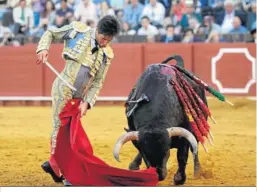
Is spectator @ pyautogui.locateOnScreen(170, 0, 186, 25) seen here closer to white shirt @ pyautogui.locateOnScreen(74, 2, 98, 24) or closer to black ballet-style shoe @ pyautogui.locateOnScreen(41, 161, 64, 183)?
white shirt @ pyautogui.locateOnScreen(74, 2, 98, 24)

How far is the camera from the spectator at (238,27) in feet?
42.5

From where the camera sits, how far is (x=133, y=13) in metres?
13.4

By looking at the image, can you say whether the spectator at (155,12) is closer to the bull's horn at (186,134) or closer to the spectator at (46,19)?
the spectator at (46,19)

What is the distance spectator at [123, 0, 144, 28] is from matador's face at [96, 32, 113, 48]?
7.35 meters

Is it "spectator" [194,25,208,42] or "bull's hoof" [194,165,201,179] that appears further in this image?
"spectator" [194,25,208,42]

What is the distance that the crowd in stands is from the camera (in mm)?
13125

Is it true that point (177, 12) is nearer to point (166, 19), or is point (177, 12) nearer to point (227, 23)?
point (166, 19)

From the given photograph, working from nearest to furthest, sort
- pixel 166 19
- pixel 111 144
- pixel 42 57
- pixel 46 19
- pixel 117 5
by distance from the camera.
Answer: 1. pixel 42 57
2. pixel 111 144
3. pixel 166 19
4. pixel 117 5
5. pixel 46 19

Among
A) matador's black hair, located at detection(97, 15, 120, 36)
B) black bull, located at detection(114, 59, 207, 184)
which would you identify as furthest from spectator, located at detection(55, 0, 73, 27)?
matador's black hair, located at detection(97, 15, 120, 36)

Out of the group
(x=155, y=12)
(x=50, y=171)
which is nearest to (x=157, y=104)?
(x=50, y=171)

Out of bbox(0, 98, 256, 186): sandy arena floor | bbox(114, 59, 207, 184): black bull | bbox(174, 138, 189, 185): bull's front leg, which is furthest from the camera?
bbox(0, 98, 256, 186): sandy arena floor

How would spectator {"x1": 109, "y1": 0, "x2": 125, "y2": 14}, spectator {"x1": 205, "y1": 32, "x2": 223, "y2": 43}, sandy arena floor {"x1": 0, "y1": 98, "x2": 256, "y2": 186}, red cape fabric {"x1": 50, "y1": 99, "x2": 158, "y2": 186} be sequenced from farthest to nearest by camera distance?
1. spectator {"x1": 109, "y1": 0, "x2": 125, "y2": 14}
2. spectator {"x1": 205, "y1": 32, "x2": 223, "y2": 43}
3. sandy arena floor {"x1": 0, "y1": 98, "x2": 256, "y2": 186}
4. red cape fabric {"x1": 50, "y1": 99, "x2": 158, "y2": 186}

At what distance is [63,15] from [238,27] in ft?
8.90
